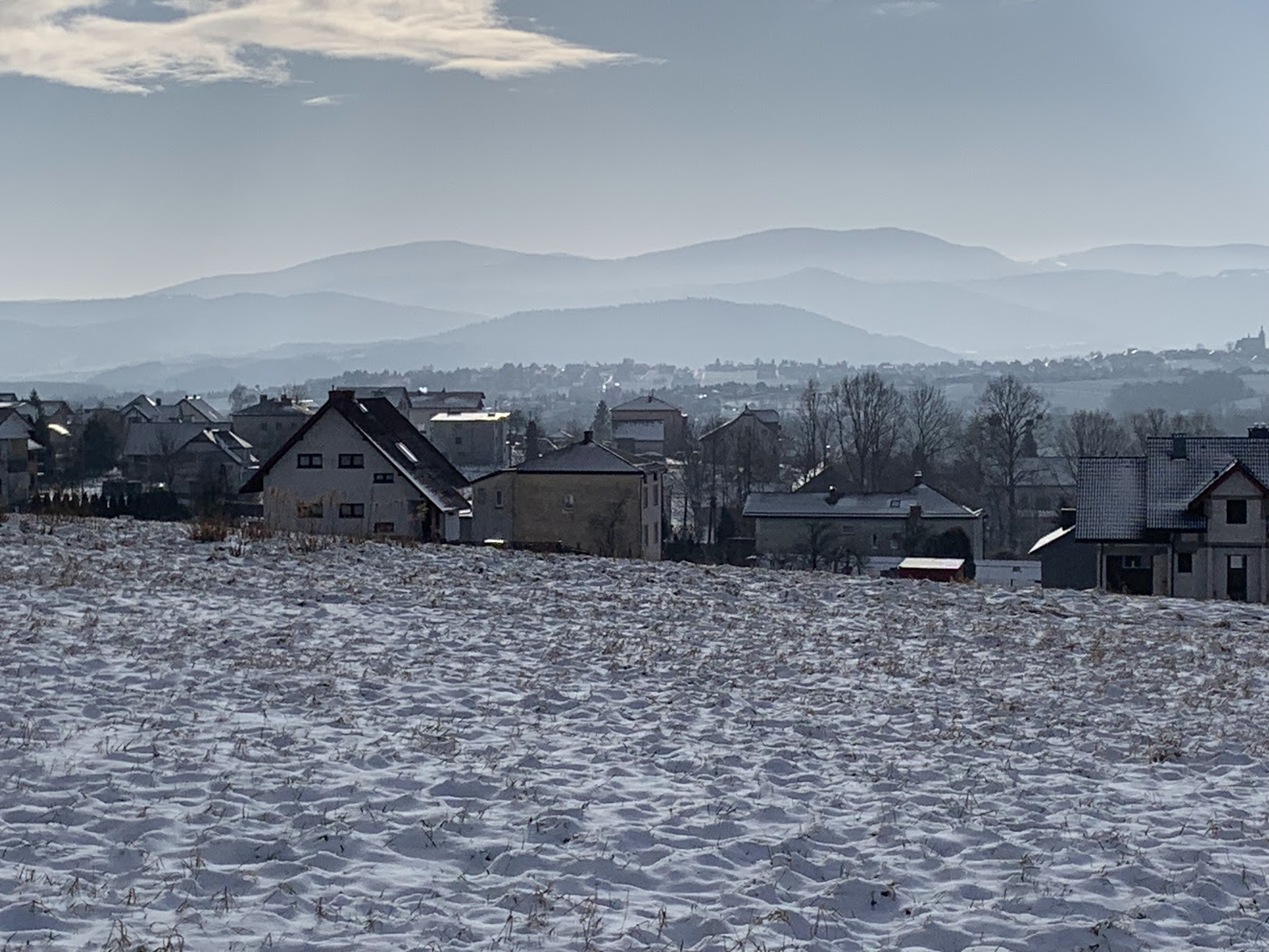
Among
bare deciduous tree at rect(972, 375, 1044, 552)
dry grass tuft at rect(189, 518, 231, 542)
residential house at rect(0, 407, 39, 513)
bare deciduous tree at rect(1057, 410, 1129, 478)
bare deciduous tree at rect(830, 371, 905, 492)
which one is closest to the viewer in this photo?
dry grass tuft at rect(189, 518, 231, 542)

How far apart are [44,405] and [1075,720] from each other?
135936 mm

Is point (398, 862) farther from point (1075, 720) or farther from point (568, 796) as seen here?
point (1075, 720)

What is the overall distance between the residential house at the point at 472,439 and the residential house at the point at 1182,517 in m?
62.8

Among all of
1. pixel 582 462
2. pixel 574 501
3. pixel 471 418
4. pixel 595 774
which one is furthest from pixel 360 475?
pixel 471 418

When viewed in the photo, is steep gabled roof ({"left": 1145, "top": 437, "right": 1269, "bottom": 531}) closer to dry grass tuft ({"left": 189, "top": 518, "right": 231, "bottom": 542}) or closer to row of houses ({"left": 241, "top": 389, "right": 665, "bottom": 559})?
row of houses ({"left": 241, "top": 389, "right": 665, "bottom": 559})

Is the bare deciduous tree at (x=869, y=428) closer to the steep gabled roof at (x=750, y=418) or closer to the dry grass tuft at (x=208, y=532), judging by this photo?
the steep gabled roof at (x=750, y=418)

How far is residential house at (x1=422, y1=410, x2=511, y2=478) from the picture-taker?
105m

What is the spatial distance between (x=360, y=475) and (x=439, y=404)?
324 feet

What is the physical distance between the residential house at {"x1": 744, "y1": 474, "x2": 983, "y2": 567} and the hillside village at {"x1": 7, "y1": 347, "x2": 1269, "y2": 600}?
112mm

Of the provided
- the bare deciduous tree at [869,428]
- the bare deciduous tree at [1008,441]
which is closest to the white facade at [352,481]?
the bare deciduous tree at [869,428]

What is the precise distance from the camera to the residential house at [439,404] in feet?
432

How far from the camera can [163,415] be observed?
135625 mm

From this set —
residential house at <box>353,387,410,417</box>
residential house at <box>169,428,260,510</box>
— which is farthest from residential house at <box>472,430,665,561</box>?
residential house at <box>353,387,410,417</box>

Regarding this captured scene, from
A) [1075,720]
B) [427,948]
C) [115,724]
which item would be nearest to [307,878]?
[427,948]
